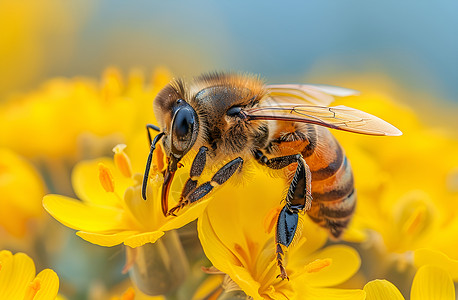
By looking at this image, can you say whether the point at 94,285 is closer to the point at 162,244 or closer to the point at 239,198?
the point at 162,244

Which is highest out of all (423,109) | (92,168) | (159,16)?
(92,168)

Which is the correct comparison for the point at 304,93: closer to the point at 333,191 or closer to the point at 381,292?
the point at 333,191

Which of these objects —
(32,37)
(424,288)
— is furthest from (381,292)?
(32,37)

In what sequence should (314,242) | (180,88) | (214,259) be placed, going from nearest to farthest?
(214,259) → (180,88) → (314,242)

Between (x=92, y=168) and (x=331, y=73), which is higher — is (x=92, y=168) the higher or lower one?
the higher one

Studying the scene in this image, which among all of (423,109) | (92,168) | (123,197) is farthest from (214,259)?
(423,109)

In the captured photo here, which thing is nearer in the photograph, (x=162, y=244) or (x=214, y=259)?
(x=214, y=259)

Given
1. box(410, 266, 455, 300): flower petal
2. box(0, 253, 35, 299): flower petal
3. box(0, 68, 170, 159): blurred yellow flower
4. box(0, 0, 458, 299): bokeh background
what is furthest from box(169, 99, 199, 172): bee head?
box(0, 0, 458, 299): bokeh background
